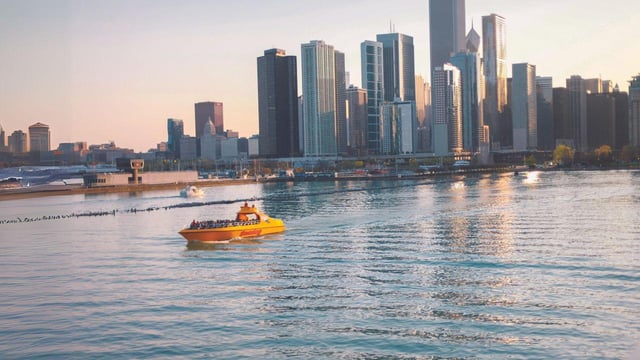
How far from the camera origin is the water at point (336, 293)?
83.8 ft

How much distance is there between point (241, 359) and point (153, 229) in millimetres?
47247

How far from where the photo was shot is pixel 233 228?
56.1 m

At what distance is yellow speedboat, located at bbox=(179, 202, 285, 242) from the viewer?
180ft

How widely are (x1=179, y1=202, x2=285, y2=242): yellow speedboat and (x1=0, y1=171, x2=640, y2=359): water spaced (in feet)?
5.47

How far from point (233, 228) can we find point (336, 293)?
79.2ft

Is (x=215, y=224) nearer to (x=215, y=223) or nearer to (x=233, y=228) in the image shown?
(x=215, y=223)

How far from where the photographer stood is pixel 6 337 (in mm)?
28062

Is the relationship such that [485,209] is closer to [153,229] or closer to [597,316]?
[153,229]

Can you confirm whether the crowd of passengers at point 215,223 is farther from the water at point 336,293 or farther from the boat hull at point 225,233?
the water at point 336,293

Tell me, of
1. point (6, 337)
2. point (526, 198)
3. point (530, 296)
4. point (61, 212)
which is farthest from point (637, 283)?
point (61, 212)

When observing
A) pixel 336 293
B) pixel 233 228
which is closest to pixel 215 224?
pixel 233 228

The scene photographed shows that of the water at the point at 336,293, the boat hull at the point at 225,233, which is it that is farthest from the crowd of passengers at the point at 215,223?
the water at the point at 336,293

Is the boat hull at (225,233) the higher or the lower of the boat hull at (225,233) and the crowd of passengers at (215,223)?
the lower

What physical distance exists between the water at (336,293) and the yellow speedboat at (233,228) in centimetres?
167
